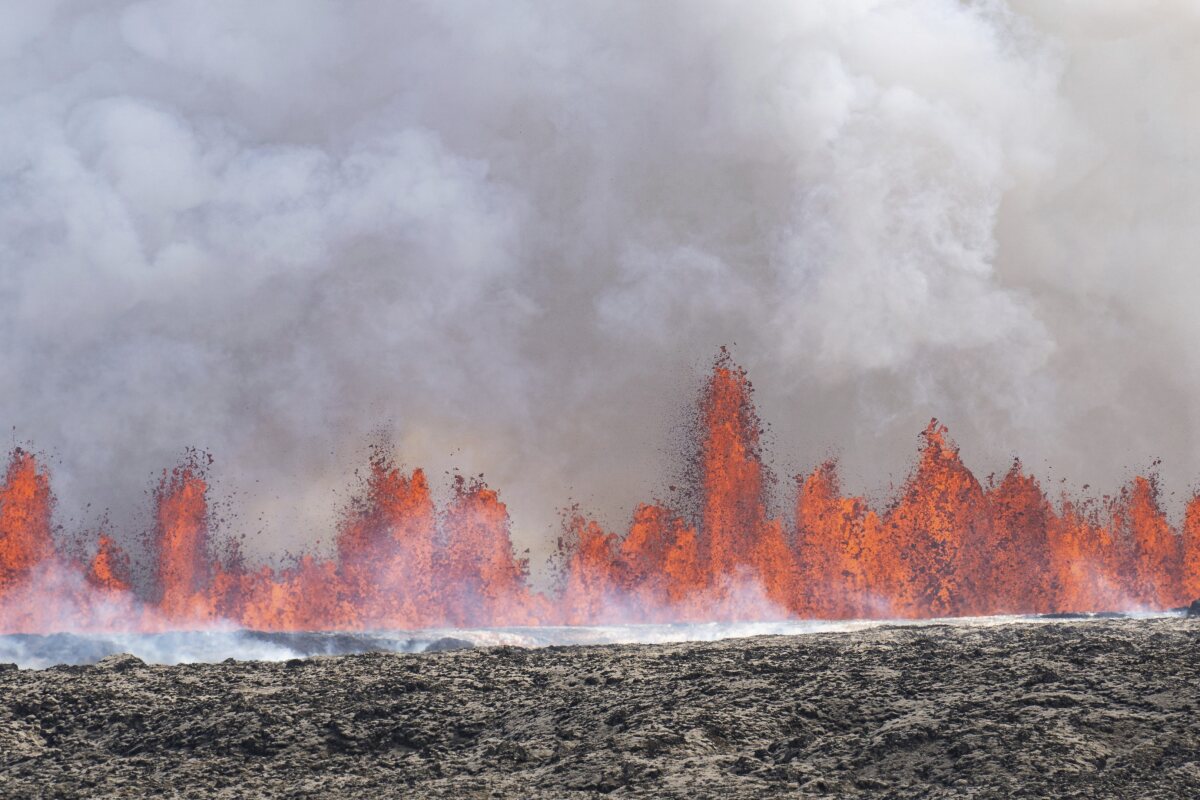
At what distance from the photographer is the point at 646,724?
38.2 ft

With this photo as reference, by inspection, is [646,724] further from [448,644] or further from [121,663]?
[448,644]

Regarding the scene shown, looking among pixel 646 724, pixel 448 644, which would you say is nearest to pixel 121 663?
pixel 646 724

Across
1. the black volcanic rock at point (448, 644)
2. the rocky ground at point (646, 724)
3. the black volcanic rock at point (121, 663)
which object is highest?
the black volcanic rock at point (448, 644)

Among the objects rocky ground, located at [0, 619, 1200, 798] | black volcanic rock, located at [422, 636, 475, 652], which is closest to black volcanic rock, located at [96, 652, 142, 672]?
rocky ground, located at [0, 619, 1200, 798]

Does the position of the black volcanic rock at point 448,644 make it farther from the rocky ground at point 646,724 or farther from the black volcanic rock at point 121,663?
the rocky ground at point 646,724

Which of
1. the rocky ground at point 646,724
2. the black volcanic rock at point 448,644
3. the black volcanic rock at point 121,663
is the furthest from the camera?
the black volcanic rock at point 448,644

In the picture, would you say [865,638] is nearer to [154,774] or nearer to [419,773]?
[419,773]

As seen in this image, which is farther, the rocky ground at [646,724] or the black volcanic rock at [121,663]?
the black volcanic rock at [121,663]

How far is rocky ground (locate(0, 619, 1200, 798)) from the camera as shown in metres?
10.1

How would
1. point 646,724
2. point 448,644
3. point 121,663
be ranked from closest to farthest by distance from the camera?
point 646,724 < point 121,663 < point 448,644

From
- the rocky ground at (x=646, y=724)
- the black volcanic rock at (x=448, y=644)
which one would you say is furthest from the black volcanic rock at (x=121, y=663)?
the black volcanic rock at (x=448, y=644)

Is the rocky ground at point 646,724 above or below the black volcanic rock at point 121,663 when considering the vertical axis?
below

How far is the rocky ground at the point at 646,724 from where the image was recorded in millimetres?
10094

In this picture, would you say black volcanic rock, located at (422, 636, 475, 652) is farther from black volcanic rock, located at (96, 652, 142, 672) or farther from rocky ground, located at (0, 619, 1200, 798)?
rocky ground, located at (0, 619, 1200, 798)
